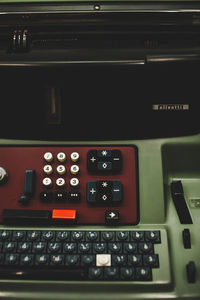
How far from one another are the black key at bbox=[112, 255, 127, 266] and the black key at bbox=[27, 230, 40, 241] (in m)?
0.23

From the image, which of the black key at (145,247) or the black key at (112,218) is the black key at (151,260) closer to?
the black key at (145,247)

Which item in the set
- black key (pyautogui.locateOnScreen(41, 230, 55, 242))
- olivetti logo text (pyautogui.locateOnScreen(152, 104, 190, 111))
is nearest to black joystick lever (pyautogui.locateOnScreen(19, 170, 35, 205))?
black key (pyautogui.locateOnScreen(41, 230, 55, 242))

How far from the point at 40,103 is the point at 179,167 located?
0.50 m

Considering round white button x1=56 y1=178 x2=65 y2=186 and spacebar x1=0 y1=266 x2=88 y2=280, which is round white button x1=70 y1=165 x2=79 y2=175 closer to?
round white button x1=56 y1=178 x2=65 y2=186

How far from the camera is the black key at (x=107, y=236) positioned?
2.70 feet

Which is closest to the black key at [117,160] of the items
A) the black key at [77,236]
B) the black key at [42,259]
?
the black key at [77,236]

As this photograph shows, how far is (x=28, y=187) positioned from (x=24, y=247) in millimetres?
180

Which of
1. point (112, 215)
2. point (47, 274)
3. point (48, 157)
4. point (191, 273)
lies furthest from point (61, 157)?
point (191, 273)

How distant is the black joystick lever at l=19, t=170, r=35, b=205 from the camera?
0.89m

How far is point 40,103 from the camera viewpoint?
2.95ft

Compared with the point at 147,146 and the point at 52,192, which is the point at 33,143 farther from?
the point at 147,146

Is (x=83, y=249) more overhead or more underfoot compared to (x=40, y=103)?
more underfoot

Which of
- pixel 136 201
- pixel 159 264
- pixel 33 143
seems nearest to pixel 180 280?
pixel 159 264

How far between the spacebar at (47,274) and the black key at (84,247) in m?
0.05
